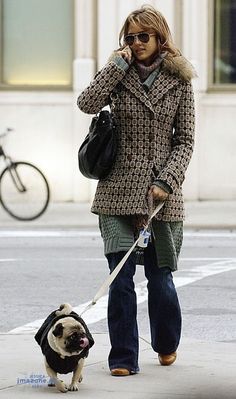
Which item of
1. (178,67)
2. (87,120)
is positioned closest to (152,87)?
(178,67)

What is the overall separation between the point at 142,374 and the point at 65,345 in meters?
0.79

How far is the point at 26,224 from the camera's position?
17281 millimetres

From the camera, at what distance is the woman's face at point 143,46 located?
7.12 m

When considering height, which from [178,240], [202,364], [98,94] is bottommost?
[202,364]

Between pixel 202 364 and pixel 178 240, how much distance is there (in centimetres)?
A: 74

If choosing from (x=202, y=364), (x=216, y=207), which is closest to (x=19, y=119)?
(x=216, y=207)

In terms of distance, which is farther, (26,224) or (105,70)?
(26,224)

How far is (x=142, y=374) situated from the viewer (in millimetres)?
7324

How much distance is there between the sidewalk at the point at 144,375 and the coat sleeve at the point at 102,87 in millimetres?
1384

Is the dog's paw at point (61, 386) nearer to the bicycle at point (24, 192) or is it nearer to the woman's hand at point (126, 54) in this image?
the woman's hand at point (126, 54)

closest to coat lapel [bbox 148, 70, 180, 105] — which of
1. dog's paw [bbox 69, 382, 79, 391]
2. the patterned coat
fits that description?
the patterned coat

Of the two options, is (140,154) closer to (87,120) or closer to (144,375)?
(144,375)

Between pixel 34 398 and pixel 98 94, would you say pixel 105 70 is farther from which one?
pixel 34 398

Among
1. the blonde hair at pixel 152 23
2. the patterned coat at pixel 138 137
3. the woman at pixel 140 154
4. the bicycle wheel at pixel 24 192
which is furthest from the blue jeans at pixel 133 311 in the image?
the bicycle wheel at pixel 24 192
